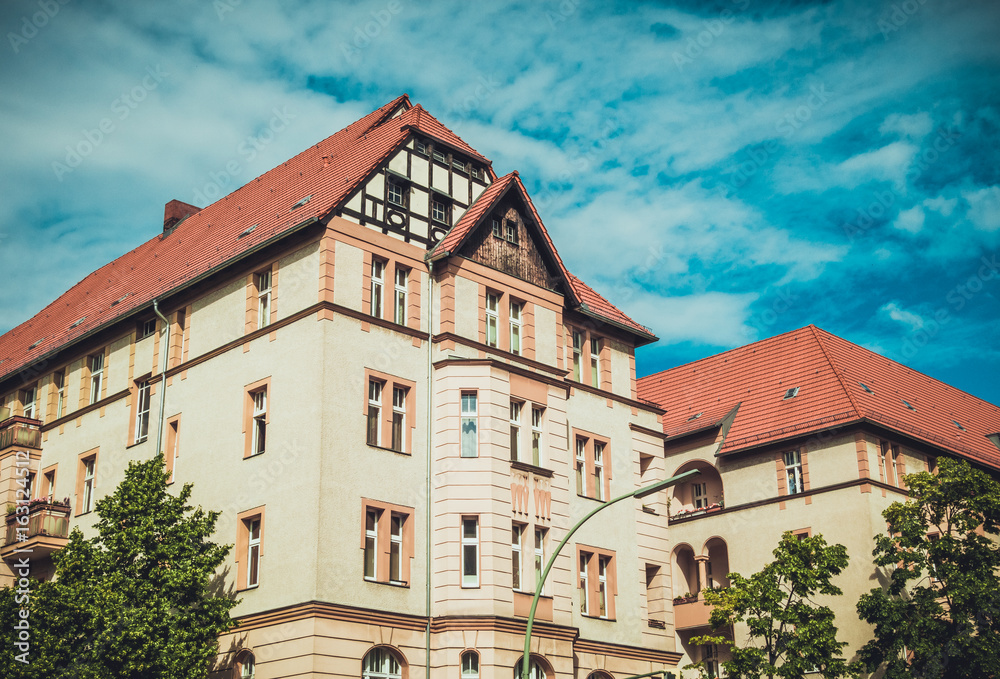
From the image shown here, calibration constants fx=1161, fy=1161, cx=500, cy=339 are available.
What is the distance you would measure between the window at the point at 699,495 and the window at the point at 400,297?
67.3 feet

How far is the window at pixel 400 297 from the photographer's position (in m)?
33.2

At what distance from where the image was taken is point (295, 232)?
Result: 106 ft

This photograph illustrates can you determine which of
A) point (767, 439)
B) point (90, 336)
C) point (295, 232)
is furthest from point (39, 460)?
point (767, 439)

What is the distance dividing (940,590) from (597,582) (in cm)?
1202

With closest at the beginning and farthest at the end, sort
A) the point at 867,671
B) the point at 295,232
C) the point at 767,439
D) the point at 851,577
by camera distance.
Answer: the point at 295,232, the point at 867,671, the point at 851,577, the point at 767,439

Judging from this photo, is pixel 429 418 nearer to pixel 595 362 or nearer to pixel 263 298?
pixel 263 298

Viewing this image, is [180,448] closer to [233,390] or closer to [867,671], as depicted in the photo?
[233,390]

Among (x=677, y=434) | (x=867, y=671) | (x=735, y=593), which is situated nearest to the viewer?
(x=735, y=593)

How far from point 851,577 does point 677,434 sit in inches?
415

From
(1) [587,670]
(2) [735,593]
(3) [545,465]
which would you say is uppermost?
(3) [545,465]

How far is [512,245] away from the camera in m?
36.5

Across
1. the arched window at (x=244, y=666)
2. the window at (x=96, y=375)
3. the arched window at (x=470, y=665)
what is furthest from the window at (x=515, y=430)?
the window at (x=96, y=375)

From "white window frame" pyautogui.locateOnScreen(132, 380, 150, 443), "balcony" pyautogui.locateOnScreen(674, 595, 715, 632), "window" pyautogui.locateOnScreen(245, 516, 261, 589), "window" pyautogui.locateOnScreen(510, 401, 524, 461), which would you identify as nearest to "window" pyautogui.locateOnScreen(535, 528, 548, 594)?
"window" pyautogui.locateOnScreen(510, 401, 524, 461)

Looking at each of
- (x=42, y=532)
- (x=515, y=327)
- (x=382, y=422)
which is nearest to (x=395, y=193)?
(x=515, y=327)
